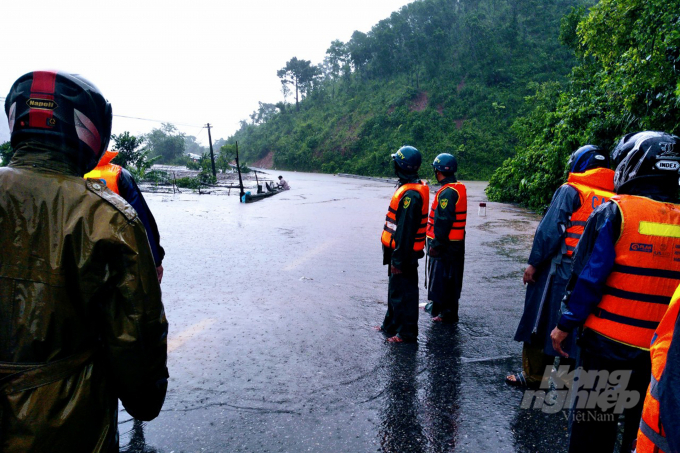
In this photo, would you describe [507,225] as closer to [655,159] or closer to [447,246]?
[447,246]

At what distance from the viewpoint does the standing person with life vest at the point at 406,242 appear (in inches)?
169

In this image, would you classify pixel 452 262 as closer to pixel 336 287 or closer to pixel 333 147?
pixel 336 287

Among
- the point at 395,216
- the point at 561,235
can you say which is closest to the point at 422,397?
the point at 561,235

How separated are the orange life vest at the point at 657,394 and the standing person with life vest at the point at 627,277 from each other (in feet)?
2.64

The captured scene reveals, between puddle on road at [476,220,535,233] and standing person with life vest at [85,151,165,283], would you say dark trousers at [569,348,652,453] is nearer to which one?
standing person with life vest at [85,151,165,283]

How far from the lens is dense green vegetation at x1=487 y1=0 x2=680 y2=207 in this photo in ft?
21.3

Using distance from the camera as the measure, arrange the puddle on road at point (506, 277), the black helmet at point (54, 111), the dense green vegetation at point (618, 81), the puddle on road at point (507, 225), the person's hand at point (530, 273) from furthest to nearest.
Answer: the puddle on road at point (507, 225) < the puddle on road at point (506, 277) < the dense green vegetation at point (618, 81) < the person's hand at point (530, 273) < the black helmet at point (54, 111)

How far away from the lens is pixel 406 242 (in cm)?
429

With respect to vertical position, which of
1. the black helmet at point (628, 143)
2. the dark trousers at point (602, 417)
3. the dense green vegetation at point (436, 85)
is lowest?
the dark trousers at point (602, 417)

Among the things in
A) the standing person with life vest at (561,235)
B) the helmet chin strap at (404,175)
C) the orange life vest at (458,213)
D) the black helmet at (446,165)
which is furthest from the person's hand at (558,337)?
the black helmet at (446,165)

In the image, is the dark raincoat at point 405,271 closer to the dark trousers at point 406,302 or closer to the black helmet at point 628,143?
the dark trousers at point 406,302

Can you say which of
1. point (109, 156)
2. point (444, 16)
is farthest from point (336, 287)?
point (444, 16)

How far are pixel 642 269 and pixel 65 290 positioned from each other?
8.21 ft

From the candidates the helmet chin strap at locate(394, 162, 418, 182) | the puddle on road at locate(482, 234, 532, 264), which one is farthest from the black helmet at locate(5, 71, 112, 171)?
the puddle on road at locate(482, 234, 532, 264)
